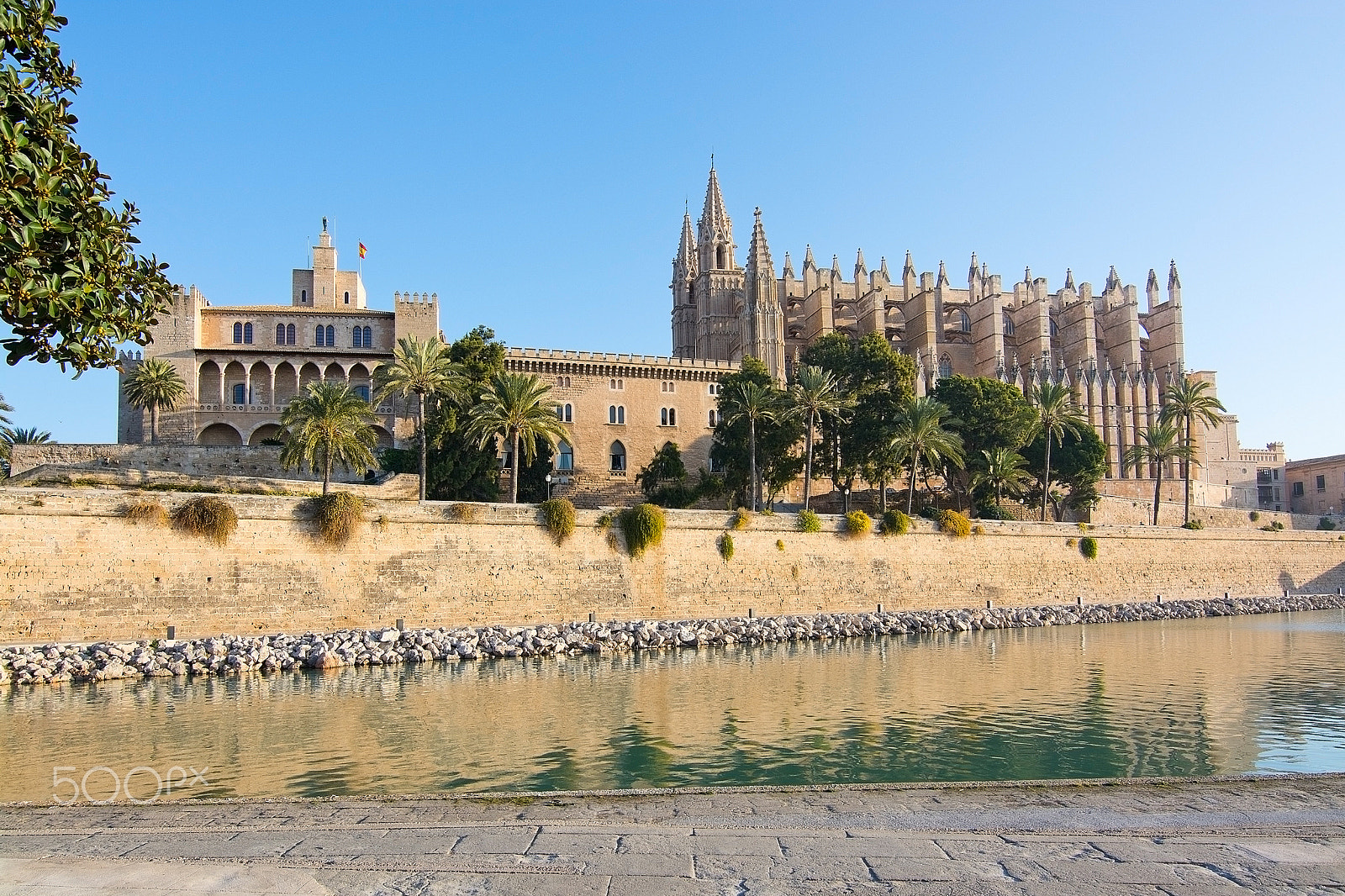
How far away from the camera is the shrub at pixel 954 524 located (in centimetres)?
3731

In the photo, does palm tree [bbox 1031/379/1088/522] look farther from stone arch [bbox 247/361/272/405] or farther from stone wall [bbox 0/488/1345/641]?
stone arch [bbox 247/361/272/405]

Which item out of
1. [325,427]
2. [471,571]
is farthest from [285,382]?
[471,571]

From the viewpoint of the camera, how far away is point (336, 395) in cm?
3294

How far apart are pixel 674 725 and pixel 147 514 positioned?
15.3 m

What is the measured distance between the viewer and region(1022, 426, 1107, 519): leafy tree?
53219 mm

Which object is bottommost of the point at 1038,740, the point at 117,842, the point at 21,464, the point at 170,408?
the point at 1038,740

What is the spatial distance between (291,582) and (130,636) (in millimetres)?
3794

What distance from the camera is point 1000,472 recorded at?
4578cm

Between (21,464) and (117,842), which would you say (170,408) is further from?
(117,842)

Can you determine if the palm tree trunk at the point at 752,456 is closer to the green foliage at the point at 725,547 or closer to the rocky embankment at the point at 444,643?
the green foliage at the point at 725,547

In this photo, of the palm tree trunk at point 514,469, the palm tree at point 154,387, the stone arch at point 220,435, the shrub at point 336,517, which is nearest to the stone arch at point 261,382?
the stone arch at point 220,435

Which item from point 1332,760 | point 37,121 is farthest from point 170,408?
point 1332,760

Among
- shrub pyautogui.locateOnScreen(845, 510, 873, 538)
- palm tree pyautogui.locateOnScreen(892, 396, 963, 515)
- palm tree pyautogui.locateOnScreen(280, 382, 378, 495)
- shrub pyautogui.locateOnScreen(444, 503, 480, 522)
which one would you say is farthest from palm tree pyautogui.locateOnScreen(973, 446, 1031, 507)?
palm tree pyautogui.locateOnScreen(280, 382, 378, 495)

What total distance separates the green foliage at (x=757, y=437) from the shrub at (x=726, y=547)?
1130 centimetres
